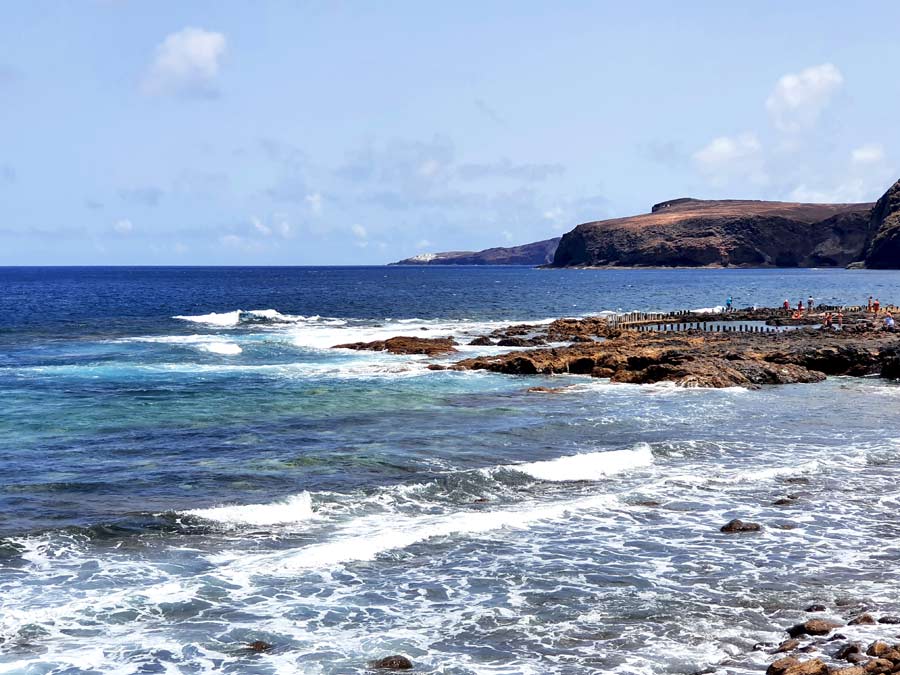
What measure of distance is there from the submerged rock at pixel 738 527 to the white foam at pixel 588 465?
15.7 feet

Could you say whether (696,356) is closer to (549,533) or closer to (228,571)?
(549,533)

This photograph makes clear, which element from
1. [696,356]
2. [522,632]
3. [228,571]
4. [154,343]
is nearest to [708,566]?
[522,632]

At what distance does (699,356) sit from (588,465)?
67.5 feet

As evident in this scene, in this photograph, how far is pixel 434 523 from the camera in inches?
731

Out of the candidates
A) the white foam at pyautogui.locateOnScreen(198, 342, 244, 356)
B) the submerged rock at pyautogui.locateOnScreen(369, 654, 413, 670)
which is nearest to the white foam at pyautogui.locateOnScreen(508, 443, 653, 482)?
the submerged rock at pyautogui.locateOnScreen(369, 654, 413, 670)

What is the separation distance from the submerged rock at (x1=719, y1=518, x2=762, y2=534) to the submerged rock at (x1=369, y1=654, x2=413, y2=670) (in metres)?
8.32

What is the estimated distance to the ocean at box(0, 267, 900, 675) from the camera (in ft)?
42.9

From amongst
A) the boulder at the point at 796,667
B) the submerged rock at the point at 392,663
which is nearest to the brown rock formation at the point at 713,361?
the boulder at the point at 796,667

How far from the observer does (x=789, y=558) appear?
1627 cm

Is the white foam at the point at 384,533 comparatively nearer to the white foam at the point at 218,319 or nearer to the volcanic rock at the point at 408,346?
the volcanic rock at the point at 408,346

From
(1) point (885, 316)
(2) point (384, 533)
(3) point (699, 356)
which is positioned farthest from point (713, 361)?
(1) point (885, 316)

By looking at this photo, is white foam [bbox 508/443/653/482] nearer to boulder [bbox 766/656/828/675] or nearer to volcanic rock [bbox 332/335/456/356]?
boulder [bbox 766/656/828/675]

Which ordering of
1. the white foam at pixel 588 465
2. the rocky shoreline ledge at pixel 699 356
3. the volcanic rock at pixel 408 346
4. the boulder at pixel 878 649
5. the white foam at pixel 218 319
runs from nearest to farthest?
the boulder at pixel 878 649
the white foam at pixel 588 465
the rocky shoreline ledge at pixel 699 356
the volcanic rock at pixel 408 346
the white foam at pixel 218 319

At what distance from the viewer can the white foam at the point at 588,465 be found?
22547 mm
